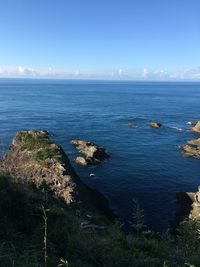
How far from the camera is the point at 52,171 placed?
163ft

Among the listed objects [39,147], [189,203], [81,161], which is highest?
[39,147]

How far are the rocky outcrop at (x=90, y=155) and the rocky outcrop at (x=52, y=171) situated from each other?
10800 mm

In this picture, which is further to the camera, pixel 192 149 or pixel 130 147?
pixel 130 147

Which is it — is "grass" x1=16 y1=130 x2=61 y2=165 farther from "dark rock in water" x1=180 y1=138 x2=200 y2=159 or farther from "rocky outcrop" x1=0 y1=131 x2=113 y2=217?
"dark rock in water" x1=180 y1=138 x2=200 y2=159

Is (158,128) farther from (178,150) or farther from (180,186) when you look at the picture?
(180,186)

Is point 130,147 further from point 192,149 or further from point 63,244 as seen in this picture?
point 63,244

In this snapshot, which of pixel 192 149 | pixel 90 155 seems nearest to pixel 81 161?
pixel 90 155

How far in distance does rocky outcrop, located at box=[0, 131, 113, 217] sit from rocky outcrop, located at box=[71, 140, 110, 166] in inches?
425

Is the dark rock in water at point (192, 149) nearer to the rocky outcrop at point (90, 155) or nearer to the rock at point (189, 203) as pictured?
the rocky outcrop at point (90, 155)

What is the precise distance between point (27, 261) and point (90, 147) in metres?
65.4

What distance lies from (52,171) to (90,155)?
23943mm

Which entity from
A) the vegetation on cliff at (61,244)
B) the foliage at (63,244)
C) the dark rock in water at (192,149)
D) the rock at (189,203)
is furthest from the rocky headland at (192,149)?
the foliage at (63,244)

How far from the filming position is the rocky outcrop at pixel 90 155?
70.9m

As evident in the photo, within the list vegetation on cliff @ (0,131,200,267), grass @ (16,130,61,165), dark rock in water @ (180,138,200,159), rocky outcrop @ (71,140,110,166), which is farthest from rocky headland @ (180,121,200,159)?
vegetation on cliff @ (0,131,200,267)
